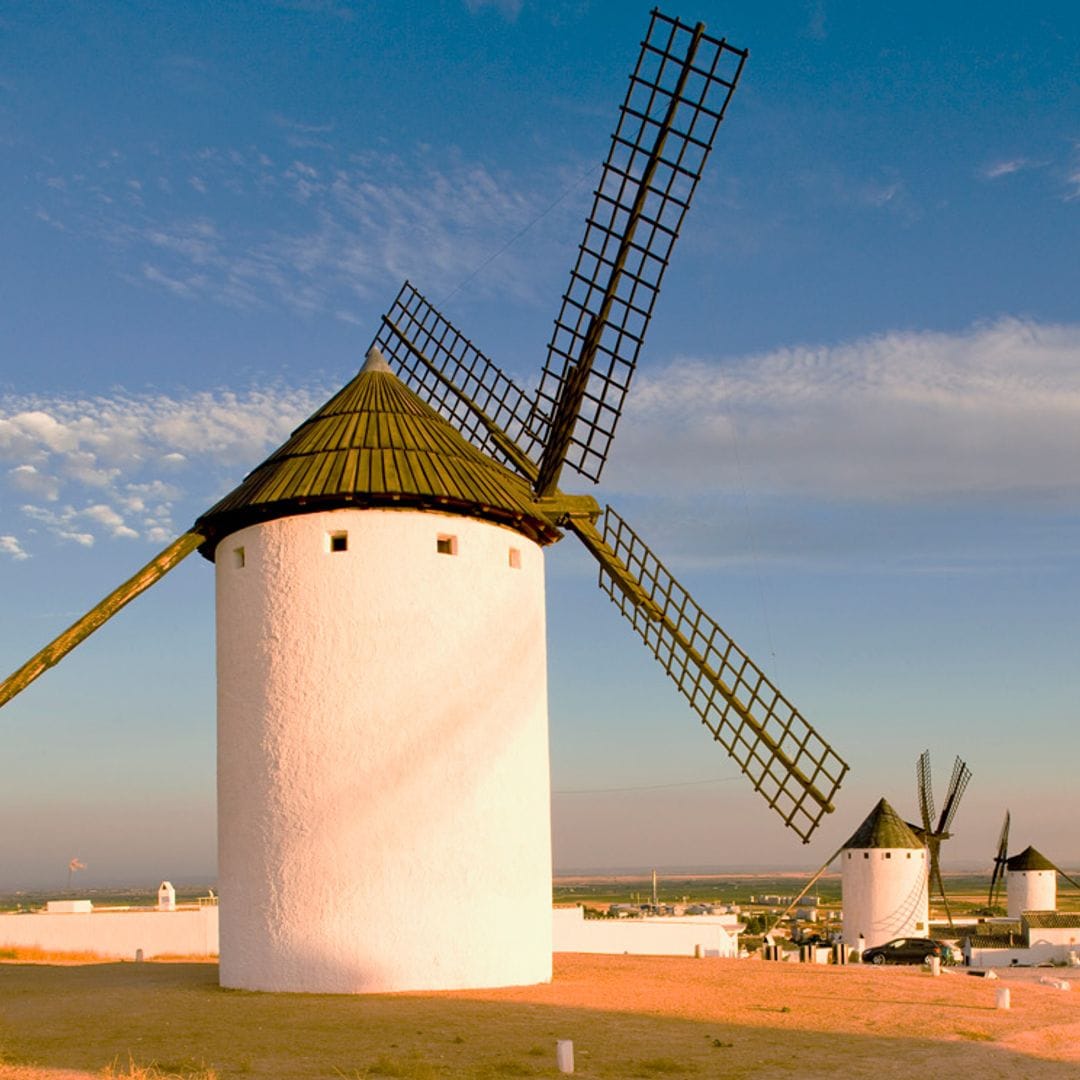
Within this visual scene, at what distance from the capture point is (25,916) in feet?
103

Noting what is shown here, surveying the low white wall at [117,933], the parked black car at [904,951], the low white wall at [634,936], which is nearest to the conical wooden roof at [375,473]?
the low white wall at [117,933]

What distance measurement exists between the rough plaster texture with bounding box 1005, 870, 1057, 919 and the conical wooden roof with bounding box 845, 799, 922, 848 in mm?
14764

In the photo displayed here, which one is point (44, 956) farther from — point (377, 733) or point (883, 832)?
point (883, 832)

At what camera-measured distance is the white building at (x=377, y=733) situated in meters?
16.2

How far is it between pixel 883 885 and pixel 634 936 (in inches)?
508

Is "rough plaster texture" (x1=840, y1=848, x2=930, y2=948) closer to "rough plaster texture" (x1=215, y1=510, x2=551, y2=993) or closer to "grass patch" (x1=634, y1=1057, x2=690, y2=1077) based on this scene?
"rough plaster texture" (x1=215, y1=510, x2=551, y2=993)

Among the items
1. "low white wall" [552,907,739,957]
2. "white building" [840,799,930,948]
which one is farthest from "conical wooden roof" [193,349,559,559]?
"white building" [840,799,930,948]

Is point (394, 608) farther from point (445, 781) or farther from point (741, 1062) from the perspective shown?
point (741, 1062)

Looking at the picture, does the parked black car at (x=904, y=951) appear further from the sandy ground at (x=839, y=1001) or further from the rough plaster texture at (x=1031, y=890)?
the rough plaster texture at (x=1031, y=890)

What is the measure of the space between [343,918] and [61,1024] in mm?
3470

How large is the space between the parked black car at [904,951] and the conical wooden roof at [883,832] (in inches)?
300

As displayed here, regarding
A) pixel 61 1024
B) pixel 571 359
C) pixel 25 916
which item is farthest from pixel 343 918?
pixel 25 916

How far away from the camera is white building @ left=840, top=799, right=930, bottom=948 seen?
1673 inches

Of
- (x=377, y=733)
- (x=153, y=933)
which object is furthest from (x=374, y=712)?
(x=153, y=933)
